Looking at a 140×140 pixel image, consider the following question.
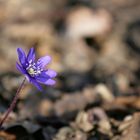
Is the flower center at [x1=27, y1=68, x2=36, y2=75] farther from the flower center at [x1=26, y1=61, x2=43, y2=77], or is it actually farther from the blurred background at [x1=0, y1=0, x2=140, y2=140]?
the blurred background at [x1=0, y1=0, x2=140, y2=140]

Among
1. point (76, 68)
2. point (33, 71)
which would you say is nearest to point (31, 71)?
point (33, 71)

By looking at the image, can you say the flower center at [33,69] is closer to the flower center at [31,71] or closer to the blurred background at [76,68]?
the flower center at [31,71]

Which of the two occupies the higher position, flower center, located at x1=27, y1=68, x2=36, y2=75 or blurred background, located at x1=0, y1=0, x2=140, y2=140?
blurred background, located at x1=0, y1=0, x2=140, y2=140

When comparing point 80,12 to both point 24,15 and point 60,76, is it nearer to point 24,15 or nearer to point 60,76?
point 24,15

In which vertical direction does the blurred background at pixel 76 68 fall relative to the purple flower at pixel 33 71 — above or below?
above

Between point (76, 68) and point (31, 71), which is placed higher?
point (76, 68)

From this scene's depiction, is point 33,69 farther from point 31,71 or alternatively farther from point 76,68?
point 76,68

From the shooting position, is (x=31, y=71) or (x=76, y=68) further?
(x=76, y=68)

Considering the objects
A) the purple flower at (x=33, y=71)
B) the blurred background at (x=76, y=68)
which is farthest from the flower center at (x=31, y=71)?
the blurred background at (x=76, y=68)

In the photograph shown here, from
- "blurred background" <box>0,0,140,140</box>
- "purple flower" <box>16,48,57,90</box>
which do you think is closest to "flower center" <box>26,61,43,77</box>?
"purple flower" <box>16,48,57,90</box>
